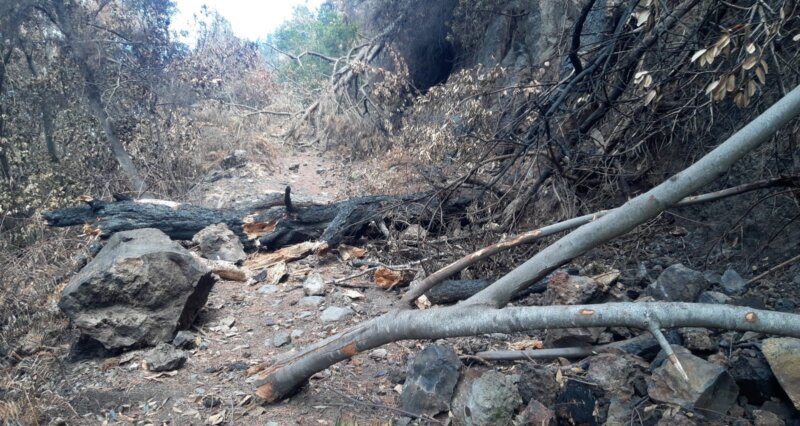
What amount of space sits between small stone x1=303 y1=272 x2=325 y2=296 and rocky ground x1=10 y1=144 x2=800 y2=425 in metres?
0.02

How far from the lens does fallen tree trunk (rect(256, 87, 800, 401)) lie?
6.56 ft

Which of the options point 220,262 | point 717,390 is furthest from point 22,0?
point 717,390

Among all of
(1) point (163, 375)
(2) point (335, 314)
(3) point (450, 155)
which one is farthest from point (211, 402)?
(3) point (450, 155)

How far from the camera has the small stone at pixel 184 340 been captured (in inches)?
155

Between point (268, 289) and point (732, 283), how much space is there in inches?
137

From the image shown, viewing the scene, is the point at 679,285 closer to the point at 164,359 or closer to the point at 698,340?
the point at 698,340

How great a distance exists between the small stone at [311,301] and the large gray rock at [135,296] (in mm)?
810

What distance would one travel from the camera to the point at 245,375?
359cm

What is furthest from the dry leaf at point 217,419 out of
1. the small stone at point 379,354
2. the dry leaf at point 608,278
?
the dry leaf at point 608,278

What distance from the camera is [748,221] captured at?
3.95 metres

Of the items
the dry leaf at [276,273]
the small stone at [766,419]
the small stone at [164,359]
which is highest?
the dry leaf at [276,273]

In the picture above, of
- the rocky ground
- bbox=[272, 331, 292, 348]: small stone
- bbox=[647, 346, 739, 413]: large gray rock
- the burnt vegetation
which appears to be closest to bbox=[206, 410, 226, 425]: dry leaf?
the rocky ground

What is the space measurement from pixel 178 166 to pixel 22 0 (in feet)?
9.73

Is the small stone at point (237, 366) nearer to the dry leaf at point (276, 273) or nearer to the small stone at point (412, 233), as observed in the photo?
the dry leaf at point (276, 273)
